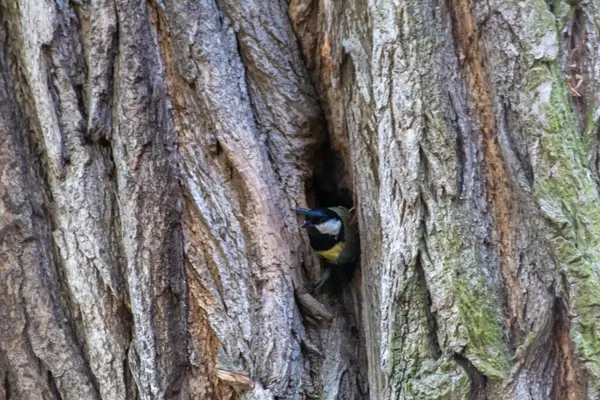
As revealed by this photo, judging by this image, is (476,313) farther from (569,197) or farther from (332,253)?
(332,253)

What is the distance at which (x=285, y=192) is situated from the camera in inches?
110

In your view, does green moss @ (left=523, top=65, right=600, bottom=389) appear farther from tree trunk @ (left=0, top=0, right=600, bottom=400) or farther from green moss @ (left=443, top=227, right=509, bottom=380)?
green moss @ (left=443, top=227, right=509, bottom=380)

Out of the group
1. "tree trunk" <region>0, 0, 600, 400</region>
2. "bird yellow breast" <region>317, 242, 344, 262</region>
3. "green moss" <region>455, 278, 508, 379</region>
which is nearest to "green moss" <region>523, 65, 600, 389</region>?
"tree trunk" <region>0, 0, 600, 400</region>

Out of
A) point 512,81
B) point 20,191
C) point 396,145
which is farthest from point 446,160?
point 20,191

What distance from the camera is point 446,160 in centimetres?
220

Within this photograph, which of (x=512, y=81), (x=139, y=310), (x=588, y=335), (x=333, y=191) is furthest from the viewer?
(x=333, y=191)

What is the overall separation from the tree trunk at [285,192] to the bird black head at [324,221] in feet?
0.22

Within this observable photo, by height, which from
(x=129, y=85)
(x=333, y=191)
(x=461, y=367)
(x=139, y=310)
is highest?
(x=129, y=85)

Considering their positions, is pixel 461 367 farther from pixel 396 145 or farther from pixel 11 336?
pixel 11 336

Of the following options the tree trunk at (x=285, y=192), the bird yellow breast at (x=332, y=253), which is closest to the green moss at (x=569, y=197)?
the tree trunk at (x=285, y=192)

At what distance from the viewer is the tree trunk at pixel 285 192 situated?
2.11 m

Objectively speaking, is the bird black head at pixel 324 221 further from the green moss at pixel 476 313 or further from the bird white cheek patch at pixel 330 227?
the green moss at pixel 476 313

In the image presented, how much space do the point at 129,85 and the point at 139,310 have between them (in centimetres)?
84

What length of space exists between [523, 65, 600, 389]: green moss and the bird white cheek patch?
1.05 m
